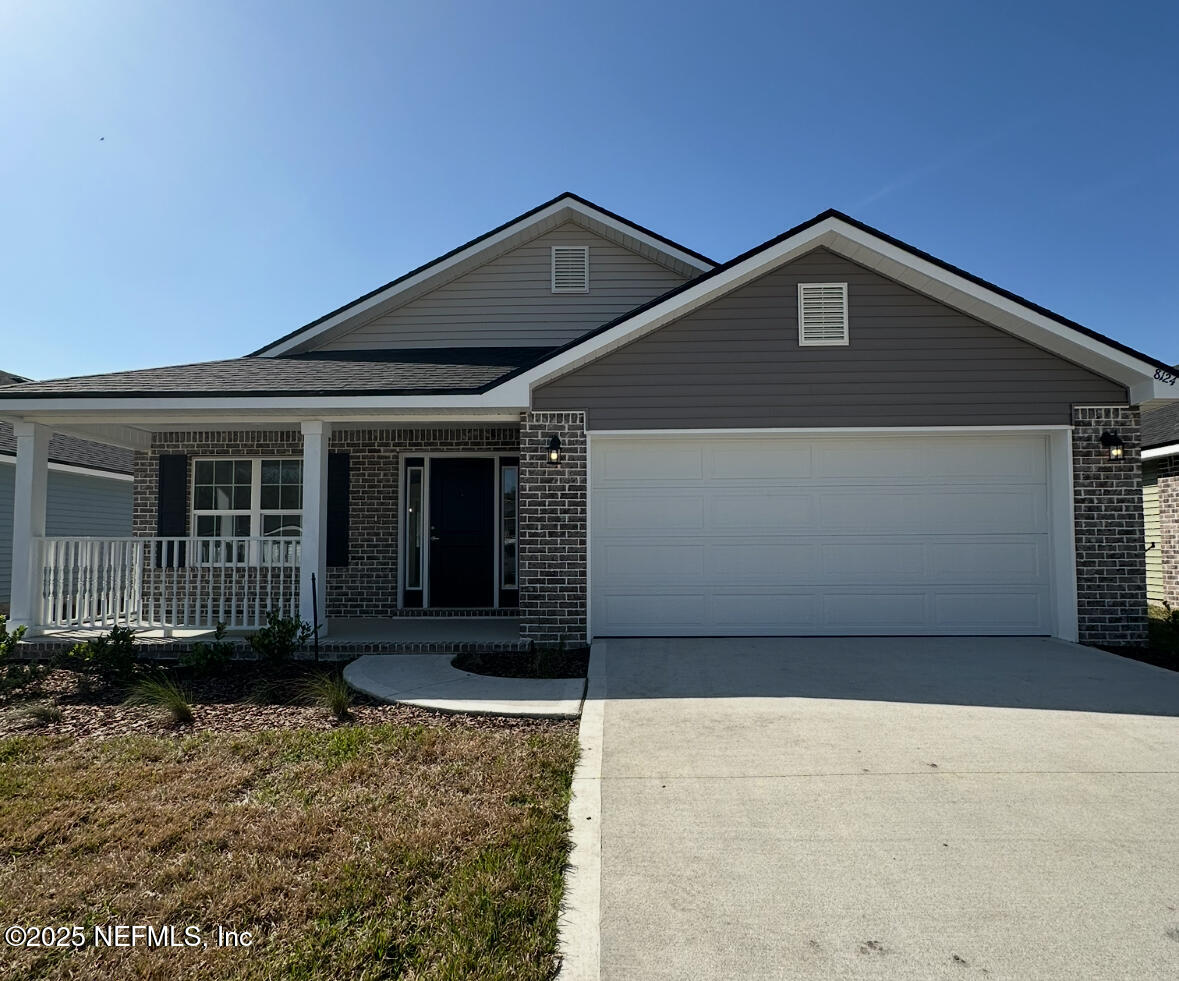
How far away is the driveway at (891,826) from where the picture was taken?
2.38m

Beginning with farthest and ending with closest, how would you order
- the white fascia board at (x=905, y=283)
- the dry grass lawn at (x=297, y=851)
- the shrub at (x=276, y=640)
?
the white fascia board at (x=905, y=283) → the shrub at (x=276, y=640) → the dry grass lawn at (x=297, y=851)

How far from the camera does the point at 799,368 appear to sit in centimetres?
762

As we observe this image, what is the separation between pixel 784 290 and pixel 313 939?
729cm

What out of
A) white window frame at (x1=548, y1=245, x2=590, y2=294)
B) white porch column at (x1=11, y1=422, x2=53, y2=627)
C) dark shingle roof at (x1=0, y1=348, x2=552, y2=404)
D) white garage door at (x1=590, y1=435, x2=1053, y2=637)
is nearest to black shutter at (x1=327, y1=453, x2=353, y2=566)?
dark shingle roof at (x1=0, y1=348, x2=552, y2=404)

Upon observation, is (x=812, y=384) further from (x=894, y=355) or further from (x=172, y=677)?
(x=172, y=677)

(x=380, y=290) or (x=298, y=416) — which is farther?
(x=380, y=290)

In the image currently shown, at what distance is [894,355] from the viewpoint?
757 centimetres

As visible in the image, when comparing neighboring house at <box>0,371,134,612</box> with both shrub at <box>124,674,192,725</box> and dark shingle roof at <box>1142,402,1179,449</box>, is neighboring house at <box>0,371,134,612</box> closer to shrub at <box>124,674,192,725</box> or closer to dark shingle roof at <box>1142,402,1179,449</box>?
shrub at <box>124,674,192,725</box>

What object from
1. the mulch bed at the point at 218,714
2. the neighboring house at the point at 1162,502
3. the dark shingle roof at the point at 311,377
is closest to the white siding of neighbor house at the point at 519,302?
the dark shingle roof at the point at 311,377

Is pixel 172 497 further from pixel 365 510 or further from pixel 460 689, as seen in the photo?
pixel 460 689

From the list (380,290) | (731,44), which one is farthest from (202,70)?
(731,44)

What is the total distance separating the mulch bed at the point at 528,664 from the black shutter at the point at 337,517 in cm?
337

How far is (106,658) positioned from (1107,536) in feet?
34.6

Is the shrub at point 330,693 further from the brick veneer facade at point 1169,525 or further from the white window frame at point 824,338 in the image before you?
the brick veneer facade at point 1169,525
